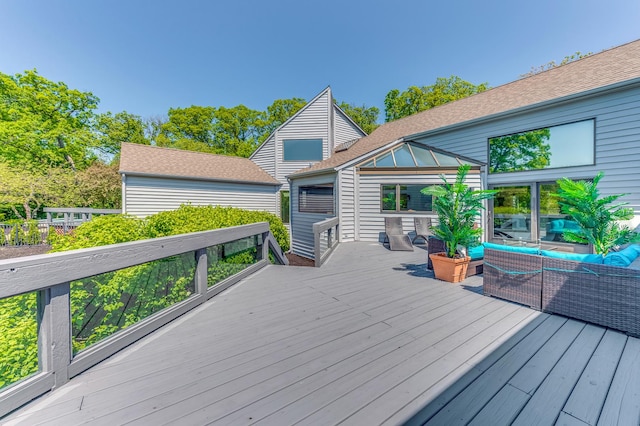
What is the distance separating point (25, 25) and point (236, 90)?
14.3 meters

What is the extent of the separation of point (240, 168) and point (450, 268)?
40.0 feet

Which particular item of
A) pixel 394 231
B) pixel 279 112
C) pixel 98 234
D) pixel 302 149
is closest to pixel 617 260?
pixel 394 231

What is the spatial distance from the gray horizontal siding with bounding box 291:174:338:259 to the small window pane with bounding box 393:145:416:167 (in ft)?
8.05

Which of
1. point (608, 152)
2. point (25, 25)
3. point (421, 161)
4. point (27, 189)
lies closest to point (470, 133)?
point (421, 161)

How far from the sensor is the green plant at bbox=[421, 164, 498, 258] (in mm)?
3844

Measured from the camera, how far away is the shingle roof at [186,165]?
10477 mm

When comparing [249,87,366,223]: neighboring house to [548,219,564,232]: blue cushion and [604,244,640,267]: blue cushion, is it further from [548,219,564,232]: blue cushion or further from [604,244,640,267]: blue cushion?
[604,244,640,267]: blue cushion

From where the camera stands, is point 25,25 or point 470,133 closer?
point 470,133

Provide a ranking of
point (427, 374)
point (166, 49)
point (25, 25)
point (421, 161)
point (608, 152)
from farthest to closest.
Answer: point (166, 49), point (25, 25), point (421, 161), point (608, 152), point (427, 374)

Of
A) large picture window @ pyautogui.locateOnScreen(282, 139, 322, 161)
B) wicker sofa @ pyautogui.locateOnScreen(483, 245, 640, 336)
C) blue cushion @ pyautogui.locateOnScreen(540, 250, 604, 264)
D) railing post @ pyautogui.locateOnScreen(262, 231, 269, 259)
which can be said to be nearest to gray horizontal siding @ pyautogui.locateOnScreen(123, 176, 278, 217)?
large picture window @ pyautogui.locateOnScreen(282, 139, 322, 161)

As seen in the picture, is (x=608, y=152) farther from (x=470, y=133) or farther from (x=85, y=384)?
(x=85, y=384)

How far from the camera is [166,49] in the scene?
15094mm

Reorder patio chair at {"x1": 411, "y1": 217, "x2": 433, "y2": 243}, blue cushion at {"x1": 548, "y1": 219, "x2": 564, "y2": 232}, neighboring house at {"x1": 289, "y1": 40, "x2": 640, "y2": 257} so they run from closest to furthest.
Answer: neighboring house at {"x1": 289, "y1": 40, "x2": 640, "y2": 257} < blue cushion at {"x1": 548, "y1": 219, "x2": 564, "y2": 232} < patio chair at {"x1": 411, "y1": 217, "x2": 433, "y2": 243}

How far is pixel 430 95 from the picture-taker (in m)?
21.2
